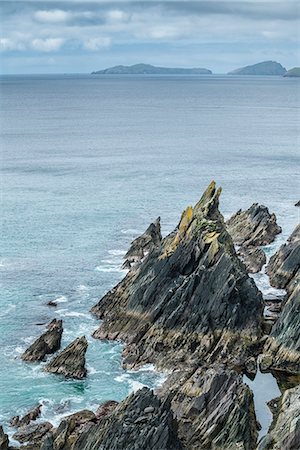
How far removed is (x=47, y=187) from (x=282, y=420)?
353ft

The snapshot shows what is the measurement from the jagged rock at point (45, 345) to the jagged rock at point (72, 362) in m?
2.35

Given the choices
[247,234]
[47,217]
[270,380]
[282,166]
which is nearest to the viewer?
[270,380]

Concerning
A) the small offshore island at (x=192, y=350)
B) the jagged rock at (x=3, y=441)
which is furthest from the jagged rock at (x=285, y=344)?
the jagged rock at (x=3, y=441)

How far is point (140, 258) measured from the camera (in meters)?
103

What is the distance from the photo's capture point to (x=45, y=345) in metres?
74.4

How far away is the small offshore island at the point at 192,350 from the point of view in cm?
5281

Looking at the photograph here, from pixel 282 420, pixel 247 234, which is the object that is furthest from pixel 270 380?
pixel 247 234

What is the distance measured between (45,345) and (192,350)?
48.9 ft

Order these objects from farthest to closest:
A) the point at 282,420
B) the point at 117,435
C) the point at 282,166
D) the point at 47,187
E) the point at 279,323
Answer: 1. the point at 282,166
2. the point at 47,187
3. the point at 279,323
4. the point at 282,420
5. the point at 117,435

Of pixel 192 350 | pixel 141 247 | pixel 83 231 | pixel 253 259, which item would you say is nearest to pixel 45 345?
pixel 192 350

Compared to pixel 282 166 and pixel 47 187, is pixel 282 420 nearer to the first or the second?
pixel 47 187

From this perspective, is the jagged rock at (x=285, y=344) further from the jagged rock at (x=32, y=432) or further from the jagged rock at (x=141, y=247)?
the jagged rock at (x=141, y=247)

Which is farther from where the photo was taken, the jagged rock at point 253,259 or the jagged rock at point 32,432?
the jagged rock at point 253,259

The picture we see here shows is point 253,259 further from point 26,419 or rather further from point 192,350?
point 26,419
